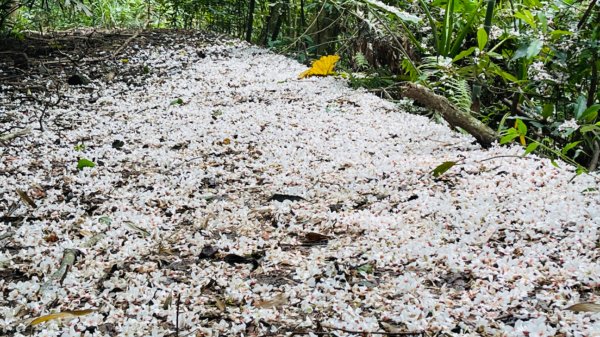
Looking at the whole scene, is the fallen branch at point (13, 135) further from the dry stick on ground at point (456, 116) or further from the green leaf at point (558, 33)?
the green leaf at point (558, 33)

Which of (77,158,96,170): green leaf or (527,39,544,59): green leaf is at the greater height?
(527,39,544,59): green leaf

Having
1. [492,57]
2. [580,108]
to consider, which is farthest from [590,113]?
[492,57]

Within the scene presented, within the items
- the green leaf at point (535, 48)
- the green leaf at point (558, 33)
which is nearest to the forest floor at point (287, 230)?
the green leaf at point (535, 48)

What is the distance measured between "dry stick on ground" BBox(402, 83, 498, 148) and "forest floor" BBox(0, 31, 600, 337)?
9 cm

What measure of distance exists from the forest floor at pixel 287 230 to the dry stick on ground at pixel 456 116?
0.09m

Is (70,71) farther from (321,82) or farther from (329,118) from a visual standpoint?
(329,118)

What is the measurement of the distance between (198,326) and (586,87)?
2.29 meters

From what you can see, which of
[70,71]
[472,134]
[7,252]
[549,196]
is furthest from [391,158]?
[70,71]

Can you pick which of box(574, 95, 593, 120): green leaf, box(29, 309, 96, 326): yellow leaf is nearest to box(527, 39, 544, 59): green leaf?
box(574, 95, 593, 120): green leaf

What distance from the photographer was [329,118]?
11.5 ft

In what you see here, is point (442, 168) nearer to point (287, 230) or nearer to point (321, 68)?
point (287, 230)

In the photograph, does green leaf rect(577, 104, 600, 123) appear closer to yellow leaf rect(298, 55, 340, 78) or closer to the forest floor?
Result: the forest floor

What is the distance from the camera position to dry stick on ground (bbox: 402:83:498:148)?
261 centimetres

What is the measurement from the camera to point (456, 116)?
9.00ft
